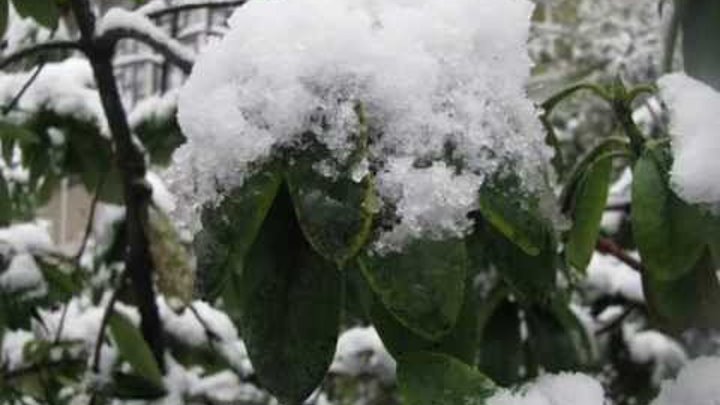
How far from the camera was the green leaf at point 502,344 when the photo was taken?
35.2 inches

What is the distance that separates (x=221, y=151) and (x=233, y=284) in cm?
12

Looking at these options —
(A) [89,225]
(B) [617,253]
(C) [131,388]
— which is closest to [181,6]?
(A) [89,225]

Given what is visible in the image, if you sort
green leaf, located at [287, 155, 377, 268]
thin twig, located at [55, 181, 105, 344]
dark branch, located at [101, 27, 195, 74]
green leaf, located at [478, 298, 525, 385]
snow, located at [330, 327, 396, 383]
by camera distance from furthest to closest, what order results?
1. snow, located at [330, 327, 396, 383]
2. thin twig, located at [55, 181, 105, 344]
3. dark branch, located at [101, 27, 195, 74]
4. green leaf, located at [478, 298, 525, 385]
5. green leaf, located at [287, 155, 377, 268]

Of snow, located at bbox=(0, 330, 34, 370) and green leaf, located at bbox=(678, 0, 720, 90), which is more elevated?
green leaf, located at bbox=(678, 0, 720, 90)

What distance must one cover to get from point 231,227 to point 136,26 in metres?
0.65

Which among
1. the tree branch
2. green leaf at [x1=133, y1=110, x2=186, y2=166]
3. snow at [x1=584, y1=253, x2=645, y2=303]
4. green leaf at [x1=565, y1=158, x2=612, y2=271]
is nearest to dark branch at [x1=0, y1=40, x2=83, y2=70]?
the tree branch

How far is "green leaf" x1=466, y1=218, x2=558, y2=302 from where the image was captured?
0.64 metres

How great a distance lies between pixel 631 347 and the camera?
1.68m

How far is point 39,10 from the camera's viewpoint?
980 mm

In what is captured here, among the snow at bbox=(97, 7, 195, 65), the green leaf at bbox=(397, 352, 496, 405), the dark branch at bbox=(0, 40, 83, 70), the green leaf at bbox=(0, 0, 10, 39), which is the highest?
the green leaf at bbox=(0, 0, 10, 39)

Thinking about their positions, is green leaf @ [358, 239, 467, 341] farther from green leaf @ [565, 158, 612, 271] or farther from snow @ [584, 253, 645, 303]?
snow @ [584, 253, 645, 303]

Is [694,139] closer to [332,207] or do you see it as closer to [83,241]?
[332,207]

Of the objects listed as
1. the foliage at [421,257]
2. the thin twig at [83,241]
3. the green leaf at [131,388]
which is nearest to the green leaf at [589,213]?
the foliage at [421,257]

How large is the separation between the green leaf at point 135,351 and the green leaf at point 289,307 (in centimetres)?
66
